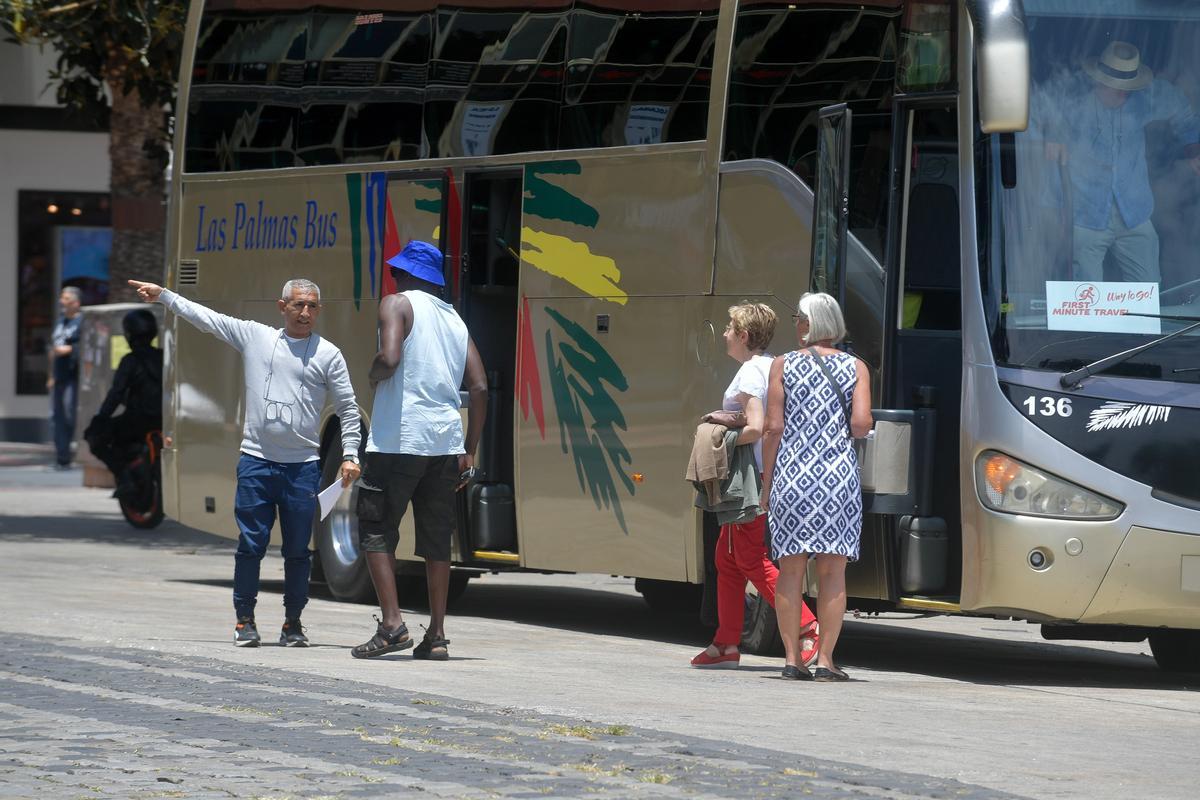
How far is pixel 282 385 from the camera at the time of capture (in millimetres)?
10578

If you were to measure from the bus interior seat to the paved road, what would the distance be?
5.12 ft

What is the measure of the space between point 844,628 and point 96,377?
11625 mm

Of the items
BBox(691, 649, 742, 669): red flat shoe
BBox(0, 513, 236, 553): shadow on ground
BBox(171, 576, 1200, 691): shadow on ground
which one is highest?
BBox(691, 649, 742, 669): red flat shoe

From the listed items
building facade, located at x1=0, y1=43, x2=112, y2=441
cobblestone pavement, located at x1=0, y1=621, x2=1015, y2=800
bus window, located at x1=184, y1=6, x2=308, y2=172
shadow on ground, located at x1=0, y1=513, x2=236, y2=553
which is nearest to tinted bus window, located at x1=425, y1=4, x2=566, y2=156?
bus window, located at x1=184, y1=6, x2=308, y2=172

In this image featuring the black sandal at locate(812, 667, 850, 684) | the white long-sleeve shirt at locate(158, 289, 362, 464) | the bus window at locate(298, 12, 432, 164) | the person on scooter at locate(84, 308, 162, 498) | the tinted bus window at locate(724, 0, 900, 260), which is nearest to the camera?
the black sandal at locate(812, 667, 850, 684)

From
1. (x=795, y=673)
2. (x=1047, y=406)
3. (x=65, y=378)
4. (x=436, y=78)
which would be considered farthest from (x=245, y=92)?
(x=65, y=378)

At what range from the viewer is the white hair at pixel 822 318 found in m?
9.70

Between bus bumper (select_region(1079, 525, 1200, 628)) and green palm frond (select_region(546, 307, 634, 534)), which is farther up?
green palm frond (select_region(546, 307, 634, 534))

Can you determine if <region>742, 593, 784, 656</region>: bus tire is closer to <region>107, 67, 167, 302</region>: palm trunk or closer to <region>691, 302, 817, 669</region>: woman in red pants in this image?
<region>691, 302, 817, 669</region>: woman in red pants

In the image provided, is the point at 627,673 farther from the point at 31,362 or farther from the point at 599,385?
the point at 31,362

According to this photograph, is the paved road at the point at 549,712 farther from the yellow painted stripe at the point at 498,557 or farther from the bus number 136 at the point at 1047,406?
the bus number 136 at the point at 1047,406

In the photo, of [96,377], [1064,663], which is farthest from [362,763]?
[96,377]

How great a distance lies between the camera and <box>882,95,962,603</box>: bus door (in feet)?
32.7

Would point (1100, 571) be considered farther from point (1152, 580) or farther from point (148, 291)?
point (148, 291)
